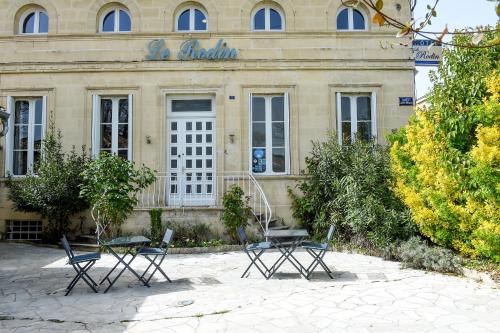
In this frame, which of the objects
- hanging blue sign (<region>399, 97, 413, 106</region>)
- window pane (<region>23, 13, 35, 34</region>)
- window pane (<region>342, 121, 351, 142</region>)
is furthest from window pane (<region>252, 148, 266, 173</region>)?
window pane (<region>23, 13, 35, 34</region>)

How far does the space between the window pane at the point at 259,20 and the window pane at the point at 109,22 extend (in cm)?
387

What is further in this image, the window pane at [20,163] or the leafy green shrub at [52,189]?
the window pane at [20,163]

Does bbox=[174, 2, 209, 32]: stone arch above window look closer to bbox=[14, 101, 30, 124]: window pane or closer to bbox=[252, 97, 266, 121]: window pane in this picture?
bbox=[252, 97, 266, 121]: window pane

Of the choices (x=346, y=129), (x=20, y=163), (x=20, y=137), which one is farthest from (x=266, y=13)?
(x=20, y=163)

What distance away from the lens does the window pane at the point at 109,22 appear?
40.2ft

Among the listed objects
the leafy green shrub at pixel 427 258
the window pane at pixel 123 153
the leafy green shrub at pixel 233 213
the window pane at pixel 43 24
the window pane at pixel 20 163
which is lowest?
the leafy green shrub at pixel 427 258

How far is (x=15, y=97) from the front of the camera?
11.9 meters

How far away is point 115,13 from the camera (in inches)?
484

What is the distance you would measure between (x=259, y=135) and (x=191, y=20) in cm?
366

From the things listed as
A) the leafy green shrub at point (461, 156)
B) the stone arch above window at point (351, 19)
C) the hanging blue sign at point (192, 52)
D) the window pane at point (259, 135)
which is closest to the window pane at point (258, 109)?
the window pane at point (259, 135)

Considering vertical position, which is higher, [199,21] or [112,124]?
[199,21]

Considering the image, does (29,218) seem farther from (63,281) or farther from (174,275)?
(174,275)

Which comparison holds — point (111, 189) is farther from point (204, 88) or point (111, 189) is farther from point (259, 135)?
point (259, 135)

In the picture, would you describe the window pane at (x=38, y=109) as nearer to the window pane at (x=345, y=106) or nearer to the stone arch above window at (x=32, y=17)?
the stone arch above window at (x=32, y=17)
